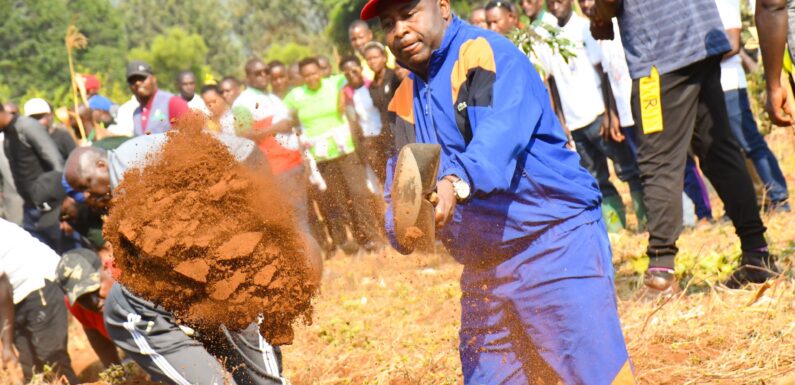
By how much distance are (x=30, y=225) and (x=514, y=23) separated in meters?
4.56

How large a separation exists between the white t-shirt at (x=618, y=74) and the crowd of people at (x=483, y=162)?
2cm

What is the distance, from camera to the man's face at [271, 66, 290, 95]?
33.3ft

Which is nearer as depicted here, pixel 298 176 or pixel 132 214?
pixel 132 214

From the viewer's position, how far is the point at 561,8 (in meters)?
7.70

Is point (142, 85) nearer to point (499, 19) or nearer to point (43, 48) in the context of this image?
point (499, 19)

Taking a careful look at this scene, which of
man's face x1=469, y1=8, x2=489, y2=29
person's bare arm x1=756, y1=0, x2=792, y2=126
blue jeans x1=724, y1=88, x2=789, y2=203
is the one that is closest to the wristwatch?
person's bare arm x1=756, y1=0, x2=792, y2=126

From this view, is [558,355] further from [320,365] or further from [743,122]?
[743,122]

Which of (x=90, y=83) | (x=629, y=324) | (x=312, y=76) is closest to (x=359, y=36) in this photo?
(x=312, y=76)

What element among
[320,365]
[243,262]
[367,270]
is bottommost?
[367,270]

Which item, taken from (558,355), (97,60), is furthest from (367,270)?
(97,60)

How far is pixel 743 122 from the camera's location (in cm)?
675

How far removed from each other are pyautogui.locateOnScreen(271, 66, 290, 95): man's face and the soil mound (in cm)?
668

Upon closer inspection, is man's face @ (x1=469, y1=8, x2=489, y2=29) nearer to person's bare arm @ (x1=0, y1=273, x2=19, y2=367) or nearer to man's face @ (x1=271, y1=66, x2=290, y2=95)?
man's face @ (x1=271, y1=66, x2=290, y2=95)

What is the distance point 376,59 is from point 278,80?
192cm
